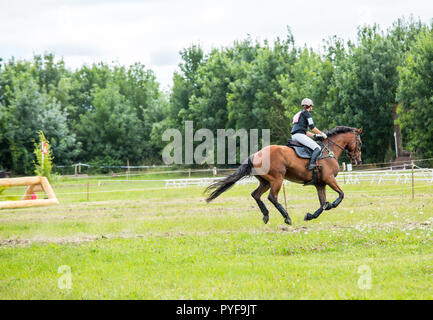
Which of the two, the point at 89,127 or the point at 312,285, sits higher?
the point at 89,127

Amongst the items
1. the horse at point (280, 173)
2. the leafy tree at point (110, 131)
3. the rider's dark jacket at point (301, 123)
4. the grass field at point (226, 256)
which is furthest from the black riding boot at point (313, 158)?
the leafy tree at point (110, 131)

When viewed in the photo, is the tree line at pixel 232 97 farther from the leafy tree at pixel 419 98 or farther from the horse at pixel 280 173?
the horse at pixel 280 173

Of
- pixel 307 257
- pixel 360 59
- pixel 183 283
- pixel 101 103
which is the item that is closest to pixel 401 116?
pixel 360 59

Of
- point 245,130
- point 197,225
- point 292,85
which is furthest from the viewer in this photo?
point 245,130

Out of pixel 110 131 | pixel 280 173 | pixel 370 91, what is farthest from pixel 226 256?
pixel 110 131

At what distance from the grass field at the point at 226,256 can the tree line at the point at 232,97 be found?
27590 mm

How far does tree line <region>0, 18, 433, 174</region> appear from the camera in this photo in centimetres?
4581

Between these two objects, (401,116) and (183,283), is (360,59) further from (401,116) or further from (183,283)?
(183,283)

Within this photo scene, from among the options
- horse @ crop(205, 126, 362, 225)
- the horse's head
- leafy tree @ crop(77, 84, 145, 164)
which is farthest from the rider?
leafy tree @ crop(77, 84, 145, 164)

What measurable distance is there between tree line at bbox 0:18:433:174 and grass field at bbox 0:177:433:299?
90.5ft

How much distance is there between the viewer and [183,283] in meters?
8.88

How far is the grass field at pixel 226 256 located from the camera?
8.38m
